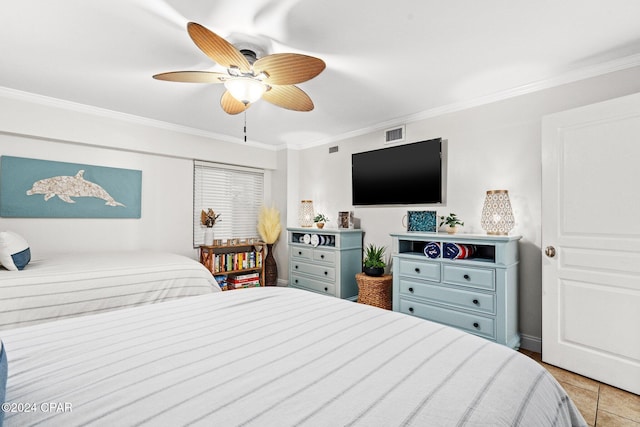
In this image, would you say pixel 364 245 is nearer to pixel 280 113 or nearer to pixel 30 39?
pixel 280 113

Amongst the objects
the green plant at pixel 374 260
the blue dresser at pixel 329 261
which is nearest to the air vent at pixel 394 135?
the blue dresser at pixel 329 261

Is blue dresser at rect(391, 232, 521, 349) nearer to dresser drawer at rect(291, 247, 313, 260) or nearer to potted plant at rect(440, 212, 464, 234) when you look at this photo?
potted plant at rect(440, 212, 464, 234)

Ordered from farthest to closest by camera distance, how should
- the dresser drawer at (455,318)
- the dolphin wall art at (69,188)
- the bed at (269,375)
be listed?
1. the dolphin wall art at (69,188)
2. the dresser drawer at (455,318)
3. the bed at (269,375)

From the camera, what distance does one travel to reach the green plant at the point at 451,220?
10.6 ft

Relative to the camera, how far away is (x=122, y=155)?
3.87m

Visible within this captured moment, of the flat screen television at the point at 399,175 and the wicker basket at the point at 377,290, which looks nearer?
the flat screen television at the point at 399,175

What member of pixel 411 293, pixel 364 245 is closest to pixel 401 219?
pixel 364 245

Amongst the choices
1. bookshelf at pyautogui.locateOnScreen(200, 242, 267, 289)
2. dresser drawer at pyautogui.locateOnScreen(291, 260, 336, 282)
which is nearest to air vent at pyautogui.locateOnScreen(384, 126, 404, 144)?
dresser drawer at pyautogui.locateOnScreen(291, 260, 336, 282)

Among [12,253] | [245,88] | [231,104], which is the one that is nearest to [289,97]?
[245,88]

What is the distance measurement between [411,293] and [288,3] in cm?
271

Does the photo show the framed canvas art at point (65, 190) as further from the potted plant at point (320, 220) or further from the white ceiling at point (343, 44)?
the potted plant at point (320, 220)

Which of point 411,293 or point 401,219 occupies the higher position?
point 401,219

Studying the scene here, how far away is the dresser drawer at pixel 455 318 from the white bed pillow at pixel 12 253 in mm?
3303

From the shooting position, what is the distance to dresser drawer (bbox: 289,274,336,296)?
4168 millimetres
